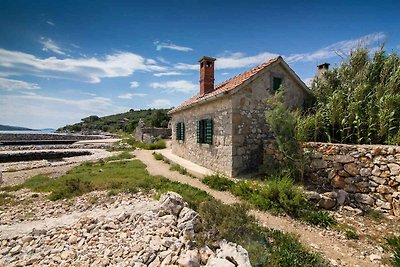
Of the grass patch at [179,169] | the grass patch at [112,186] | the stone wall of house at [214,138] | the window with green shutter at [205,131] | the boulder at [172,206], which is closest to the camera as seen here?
the boulder at [172,206]

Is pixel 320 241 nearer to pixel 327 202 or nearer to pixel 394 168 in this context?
pixel 327 202

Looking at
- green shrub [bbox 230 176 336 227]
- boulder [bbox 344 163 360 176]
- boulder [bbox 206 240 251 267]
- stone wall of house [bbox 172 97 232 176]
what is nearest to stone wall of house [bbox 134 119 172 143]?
stone wall of house [bbox 172 97 232 176]

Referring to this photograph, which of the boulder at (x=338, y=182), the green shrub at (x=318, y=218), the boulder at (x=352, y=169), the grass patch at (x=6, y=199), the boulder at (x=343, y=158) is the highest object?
the boulder at (x=343, y=158)

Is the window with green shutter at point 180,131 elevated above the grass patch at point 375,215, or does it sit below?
above

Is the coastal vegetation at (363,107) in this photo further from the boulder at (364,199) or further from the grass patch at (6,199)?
the grass patch at (6,199)

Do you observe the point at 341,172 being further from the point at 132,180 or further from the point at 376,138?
the point at 132,180

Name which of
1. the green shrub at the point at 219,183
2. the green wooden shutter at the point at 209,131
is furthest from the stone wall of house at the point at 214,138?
the green shrub at the point at 219,183

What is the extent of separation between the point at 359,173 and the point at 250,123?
172 inches

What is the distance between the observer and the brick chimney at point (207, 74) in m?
13.0

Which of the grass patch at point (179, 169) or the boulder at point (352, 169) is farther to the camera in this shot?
the grass patch at point (179, 169)

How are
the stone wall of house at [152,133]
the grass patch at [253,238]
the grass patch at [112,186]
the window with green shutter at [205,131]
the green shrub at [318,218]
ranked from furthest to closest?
1. the stone wall of house at [152,133]
2. the window with green shutter at [205,131]
3. the grass patch at [112,186]
4. the green shrub at [318,218]
5. the grass patch at [253,238]

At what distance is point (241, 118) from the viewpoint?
923 cm

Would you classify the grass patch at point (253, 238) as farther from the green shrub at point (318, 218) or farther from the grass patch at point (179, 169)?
the grass patch at point (179, 169)

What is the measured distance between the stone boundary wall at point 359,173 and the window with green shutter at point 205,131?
451 centimetres
